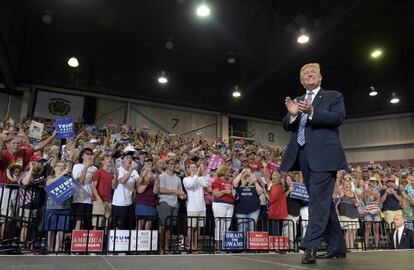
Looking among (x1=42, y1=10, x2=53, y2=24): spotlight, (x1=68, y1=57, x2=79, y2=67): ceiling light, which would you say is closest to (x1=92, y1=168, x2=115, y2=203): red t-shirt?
(x1=42, y1=10, x2=53, y2=24): spotlight

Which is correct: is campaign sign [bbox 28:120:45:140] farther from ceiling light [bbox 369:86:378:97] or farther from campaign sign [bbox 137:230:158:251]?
ceiling light [bbox 369:86:378:97]

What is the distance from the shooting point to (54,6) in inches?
590

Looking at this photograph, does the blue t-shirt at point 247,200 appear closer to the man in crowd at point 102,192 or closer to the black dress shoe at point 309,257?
the man in crowd at point 102,192

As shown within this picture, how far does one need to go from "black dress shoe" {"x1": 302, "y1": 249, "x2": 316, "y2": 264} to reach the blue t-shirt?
4458 millimetres

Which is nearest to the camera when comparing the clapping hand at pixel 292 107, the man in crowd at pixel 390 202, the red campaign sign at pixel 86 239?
the clapping hand at pixel 292 107

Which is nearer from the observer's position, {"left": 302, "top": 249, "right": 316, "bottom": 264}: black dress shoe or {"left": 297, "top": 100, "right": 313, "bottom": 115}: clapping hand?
{"left": 302, "top": 249, "right": 316, "bottom": 264}: black dress shoe

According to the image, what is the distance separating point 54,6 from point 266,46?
388 inches

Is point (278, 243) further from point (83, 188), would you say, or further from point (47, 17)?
point (47, 17)

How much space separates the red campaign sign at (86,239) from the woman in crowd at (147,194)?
1.10 metres

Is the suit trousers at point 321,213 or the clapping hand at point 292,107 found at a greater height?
the clapping hand at point 292,107

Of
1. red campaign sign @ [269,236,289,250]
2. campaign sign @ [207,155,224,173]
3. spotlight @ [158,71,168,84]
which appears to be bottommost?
red campaign sign @ [269,236,289,250]

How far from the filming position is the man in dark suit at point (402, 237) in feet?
22.5

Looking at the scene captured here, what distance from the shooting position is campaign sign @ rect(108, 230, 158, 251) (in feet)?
17.3

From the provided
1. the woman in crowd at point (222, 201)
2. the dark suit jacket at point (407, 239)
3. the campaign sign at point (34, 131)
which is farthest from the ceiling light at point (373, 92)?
the campaign sign at point (34, 131)
